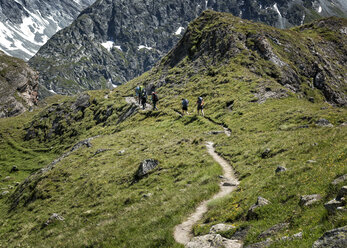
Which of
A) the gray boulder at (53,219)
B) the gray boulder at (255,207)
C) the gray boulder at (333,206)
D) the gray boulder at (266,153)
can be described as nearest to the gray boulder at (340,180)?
the gray boulder at (333,206)

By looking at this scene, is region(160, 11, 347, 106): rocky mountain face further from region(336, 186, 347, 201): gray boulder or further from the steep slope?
region(336, 186, 347, 201): gray boulder

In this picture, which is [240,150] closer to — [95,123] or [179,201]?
[179,201]

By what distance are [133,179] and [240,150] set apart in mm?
11459

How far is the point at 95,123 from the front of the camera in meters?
85.1

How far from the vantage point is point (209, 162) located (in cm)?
2508

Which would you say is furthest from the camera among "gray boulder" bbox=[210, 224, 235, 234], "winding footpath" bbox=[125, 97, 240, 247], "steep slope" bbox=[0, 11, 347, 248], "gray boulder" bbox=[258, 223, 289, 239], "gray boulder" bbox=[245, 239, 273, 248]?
"winding footpath" bbox=[125, 97, 240, 247]

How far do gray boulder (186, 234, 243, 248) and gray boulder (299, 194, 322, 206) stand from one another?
3.27m

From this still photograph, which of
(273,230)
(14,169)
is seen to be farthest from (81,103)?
(273,230)

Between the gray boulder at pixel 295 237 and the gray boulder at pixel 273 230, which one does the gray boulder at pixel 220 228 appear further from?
the gray boulder at pixel 295 237

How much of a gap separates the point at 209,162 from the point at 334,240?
17677 millimetres

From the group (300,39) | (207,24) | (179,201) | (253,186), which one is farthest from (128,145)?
(300,39)

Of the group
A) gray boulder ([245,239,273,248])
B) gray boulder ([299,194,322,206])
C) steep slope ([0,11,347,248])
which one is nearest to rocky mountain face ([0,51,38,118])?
steep slope ([0,11,347,248])

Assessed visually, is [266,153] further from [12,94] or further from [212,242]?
[12,94]

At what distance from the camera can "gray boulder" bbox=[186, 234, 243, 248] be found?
1109cm
